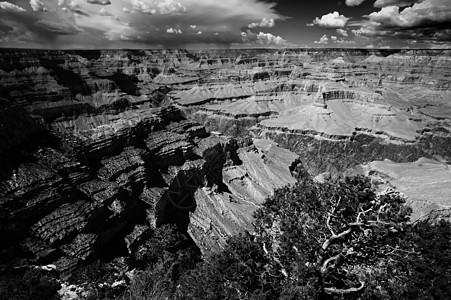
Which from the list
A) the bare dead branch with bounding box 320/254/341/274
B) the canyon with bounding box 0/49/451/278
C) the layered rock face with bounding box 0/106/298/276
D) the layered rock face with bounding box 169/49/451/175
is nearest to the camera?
the bare dead branch with bounding box 320/254/341/274

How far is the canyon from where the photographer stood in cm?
2853

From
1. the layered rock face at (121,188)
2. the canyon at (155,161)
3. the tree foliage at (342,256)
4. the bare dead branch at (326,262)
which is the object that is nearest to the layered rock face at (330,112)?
the canyon at (155,161)

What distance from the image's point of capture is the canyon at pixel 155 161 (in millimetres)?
28531

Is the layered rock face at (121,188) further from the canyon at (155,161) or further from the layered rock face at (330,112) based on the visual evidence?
the layered rock face at (330,112)

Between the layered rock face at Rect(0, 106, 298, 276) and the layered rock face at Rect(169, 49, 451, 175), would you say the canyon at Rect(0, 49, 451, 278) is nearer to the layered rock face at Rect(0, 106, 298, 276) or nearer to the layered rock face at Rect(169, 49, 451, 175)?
the layered rock face at Rect(0, 106, 298, 276)

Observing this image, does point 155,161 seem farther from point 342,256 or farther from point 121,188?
point 342,256

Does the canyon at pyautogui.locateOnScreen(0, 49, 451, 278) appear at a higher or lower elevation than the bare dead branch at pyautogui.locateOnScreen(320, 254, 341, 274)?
lower

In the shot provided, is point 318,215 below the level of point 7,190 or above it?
above

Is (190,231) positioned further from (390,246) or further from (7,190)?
(390,246)

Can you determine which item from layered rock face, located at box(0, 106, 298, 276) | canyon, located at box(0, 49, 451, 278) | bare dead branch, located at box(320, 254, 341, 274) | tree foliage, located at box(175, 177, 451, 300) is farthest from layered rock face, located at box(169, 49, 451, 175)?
bare dead branch, located at box(320, 254, 341, 274)

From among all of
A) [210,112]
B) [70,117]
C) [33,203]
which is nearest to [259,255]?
[33,203]

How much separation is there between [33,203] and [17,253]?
4.80 m

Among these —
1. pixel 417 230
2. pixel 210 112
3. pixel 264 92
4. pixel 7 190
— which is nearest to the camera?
pixel 417 230

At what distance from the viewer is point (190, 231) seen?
4097 cm
